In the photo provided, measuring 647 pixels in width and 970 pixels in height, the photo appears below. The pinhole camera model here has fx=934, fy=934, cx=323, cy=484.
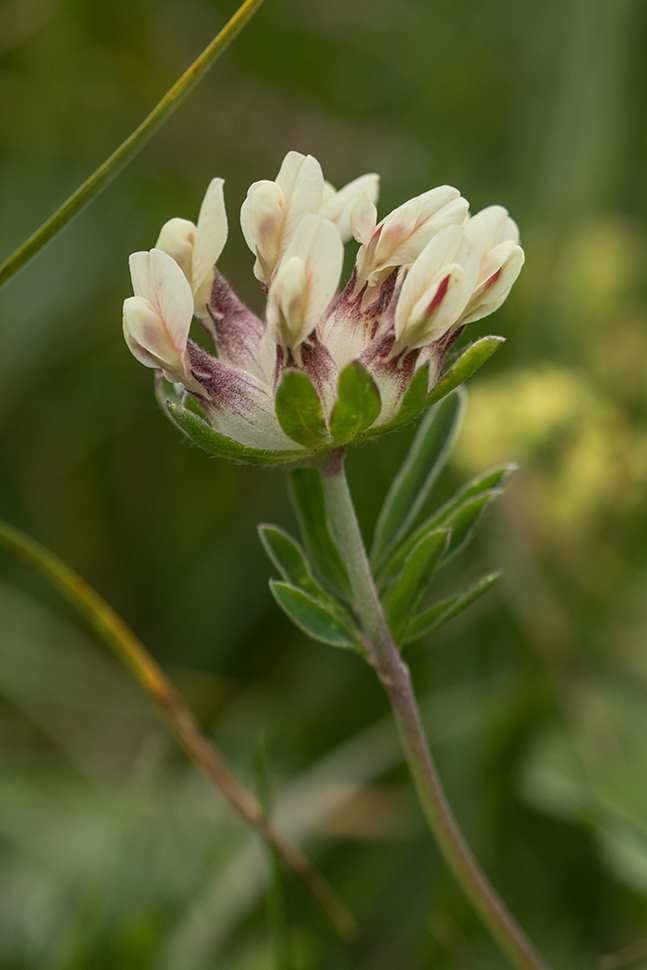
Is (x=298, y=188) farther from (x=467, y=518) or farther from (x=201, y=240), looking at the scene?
(x=467, y=518)

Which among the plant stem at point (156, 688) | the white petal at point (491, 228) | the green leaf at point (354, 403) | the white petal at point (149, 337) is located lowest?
the plant stem at point (156, 688)

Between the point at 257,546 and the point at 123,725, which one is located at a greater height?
the point at 257,546

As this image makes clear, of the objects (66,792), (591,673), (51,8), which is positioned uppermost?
(51,8)

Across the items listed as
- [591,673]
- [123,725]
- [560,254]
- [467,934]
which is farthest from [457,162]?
[467,934]

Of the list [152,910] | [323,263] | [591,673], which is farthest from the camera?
[591,673]

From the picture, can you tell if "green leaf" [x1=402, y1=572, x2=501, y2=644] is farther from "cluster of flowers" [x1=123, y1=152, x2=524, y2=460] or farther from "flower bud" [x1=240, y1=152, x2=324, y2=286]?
"flower bud" [x1=240, y1=152, x2=324, y2=286]

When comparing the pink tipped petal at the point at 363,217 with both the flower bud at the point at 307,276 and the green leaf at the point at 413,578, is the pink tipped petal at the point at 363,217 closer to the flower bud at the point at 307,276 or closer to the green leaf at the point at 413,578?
the flower bud at the point at 307,276

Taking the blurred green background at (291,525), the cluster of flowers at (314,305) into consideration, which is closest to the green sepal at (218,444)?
the cluster of flowers at (314,305)

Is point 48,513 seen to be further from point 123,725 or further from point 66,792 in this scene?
point 66,792
